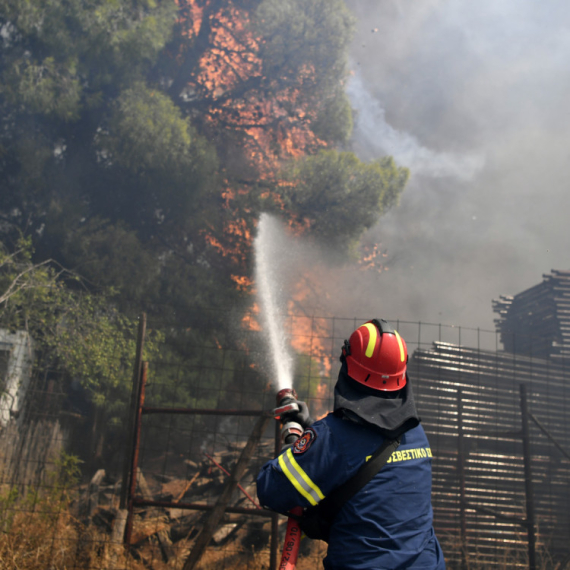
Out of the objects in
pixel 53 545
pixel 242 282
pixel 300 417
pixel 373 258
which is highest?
pixel 373 258

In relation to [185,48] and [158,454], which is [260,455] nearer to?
[158,454]

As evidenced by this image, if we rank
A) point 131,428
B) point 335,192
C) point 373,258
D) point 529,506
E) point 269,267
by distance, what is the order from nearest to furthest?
point 131,428, point 529,506, point 335,192, point 269,267, point 373,258

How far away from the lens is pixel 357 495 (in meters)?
2.03

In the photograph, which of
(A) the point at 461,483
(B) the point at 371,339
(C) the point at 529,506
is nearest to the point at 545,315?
(A) the point at 461,483

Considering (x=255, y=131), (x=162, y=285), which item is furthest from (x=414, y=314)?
(x=162, y=285)

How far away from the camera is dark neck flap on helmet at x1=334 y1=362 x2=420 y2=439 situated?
2.06 m

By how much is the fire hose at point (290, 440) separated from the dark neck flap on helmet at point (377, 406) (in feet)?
1.11

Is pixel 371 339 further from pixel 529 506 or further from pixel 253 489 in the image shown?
pixel 253 489

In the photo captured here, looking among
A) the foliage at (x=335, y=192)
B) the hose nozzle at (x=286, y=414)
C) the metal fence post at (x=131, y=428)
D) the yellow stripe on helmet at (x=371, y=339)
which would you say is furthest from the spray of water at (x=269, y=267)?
the yellow stripe on helmet at (x=371, y=339)

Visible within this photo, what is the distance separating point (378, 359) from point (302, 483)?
0.61m

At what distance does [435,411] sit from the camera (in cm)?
752

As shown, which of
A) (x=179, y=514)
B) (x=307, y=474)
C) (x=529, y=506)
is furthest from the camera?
(x=179, y=514)

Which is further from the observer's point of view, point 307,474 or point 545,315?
point 545,315

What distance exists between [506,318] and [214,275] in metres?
8.14
